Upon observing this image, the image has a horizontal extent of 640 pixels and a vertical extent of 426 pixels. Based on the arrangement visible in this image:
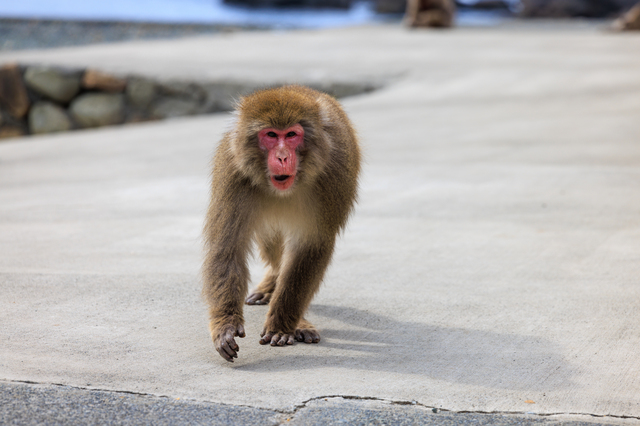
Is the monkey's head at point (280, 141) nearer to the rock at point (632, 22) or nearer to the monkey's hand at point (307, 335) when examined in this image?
the monkey's hand at point (307, 335)

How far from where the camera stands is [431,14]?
1788cm

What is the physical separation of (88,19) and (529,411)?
18973mm

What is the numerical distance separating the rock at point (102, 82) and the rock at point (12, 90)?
3.49 feet

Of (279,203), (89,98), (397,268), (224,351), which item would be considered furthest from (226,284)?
(89,98)

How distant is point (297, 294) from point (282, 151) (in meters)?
0.75

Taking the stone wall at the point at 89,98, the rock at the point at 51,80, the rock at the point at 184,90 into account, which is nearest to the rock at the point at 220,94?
the stone wall at the point at 89,98

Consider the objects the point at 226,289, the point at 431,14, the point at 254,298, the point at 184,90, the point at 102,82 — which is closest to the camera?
the point at 226,289

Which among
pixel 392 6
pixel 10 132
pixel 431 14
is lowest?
pixel 10 132

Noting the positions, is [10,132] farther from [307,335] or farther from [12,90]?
[307,335]

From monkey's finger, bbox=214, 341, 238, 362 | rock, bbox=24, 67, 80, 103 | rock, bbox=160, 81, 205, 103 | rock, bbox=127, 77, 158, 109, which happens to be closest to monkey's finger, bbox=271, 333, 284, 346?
monkey's finger, bbox=214, 341, 238, 362

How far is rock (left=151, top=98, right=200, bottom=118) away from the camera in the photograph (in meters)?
11.5

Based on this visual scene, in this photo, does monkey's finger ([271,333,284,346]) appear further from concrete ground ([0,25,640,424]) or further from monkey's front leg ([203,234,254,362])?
monkey's front leg ([203,234,254,362])

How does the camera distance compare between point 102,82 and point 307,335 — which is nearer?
point 307,335

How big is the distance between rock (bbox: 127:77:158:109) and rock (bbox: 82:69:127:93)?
14 centimetres
